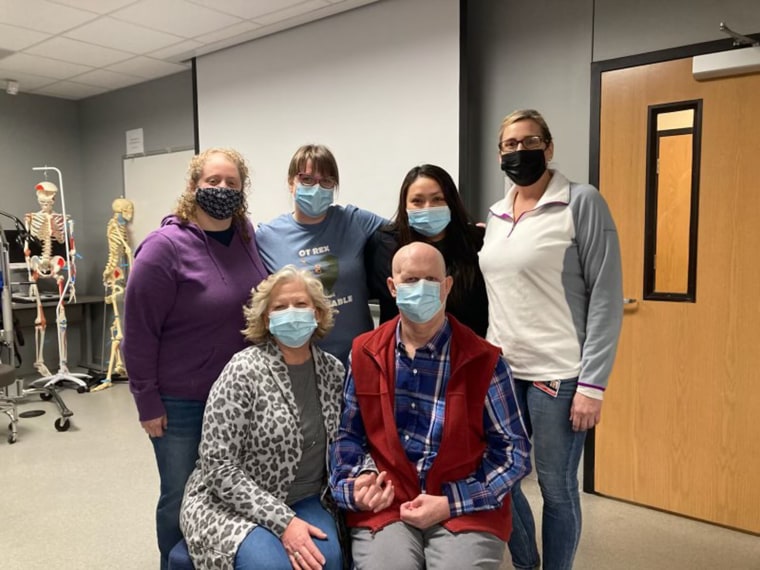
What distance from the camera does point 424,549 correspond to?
155cm

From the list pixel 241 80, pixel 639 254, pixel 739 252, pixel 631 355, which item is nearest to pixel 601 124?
pixel 639 254

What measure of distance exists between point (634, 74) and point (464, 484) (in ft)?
7.22

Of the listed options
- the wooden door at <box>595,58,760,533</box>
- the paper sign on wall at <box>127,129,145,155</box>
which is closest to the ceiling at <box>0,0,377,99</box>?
the paper sign on wall at <box>127,129,145,155</box>

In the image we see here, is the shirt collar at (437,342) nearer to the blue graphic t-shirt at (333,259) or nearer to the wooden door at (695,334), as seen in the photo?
the blue graphic t-shirt at (333,259)

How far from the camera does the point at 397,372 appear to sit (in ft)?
5.40

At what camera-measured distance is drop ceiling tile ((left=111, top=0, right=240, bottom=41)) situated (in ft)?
12.0

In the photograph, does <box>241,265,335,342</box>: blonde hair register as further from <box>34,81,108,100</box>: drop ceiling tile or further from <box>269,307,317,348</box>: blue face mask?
<box>34,81,108,100</box>: drop ceiling tile

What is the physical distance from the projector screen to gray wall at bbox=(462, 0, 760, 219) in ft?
0.56

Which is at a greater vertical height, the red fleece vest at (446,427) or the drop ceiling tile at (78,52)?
the drop ceiling tile at (78,52)

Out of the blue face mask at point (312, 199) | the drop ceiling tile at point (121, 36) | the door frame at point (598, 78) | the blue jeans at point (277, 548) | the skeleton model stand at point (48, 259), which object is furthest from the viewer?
the skeleton model stand at point (48, 259)

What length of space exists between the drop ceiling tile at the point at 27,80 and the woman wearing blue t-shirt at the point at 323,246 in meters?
4.49

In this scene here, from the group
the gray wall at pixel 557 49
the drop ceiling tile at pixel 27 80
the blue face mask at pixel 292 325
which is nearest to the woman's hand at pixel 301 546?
the blue face mask at pixel 292 325

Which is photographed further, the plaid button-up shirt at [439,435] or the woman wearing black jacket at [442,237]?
the woman wearing black jacket at [442,237]

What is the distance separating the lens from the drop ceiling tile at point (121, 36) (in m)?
4.00
